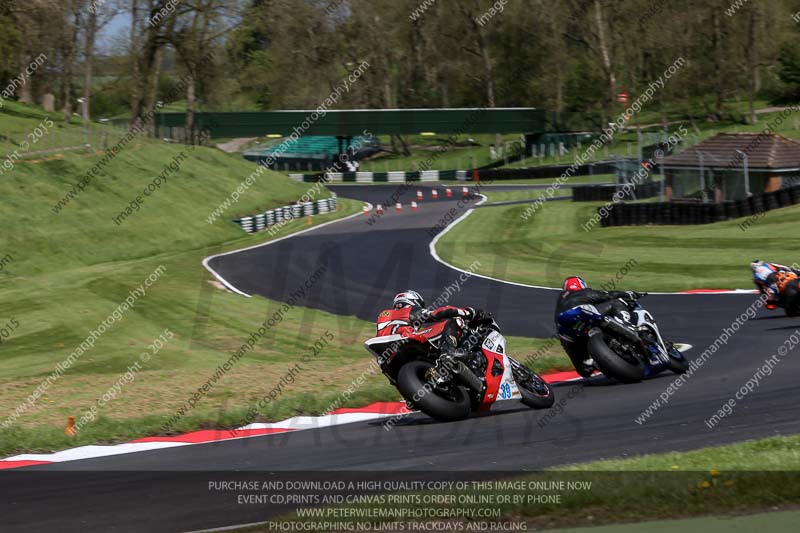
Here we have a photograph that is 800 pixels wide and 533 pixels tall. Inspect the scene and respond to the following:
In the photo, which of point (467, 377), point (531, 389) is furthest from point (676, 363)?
point (467, 377)

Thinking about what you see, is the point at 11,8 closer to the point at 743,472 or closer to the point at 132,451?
the point at 132,451

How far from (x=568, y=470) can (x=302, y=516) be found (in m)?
2.32

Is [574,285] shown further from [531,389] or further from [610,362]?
[531,389]

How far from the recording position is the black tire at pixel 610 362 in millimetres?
13305

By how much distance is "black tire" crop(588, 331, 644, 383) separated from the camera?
43.7 feet

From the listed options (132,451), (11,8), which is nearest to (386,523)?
(132,451)

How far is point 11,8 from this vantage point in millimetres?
59938

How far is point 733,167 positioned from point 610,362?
29870 millimetres

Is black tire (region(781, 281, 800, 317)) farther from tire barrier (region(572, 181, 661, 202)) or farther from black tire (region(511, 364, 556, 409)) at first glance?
tire barrier (region(572, 181, 661, 202))

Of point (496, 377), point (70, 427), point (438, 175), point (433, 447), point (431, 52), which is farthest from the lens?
point (431, 52)

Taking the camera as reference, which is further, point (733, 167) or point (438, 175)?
point (438, 175)

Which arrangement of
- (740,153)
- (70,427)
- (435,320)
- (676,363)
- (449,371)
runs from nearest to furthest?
(449,371), (435,320), (70,427), (676,363), (740,153)

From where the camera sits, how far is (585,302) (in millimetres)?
13570

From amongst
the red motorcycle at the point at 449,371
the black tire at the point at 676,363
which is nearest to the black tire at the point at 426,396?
the red motorcycle at the point at 449,371
